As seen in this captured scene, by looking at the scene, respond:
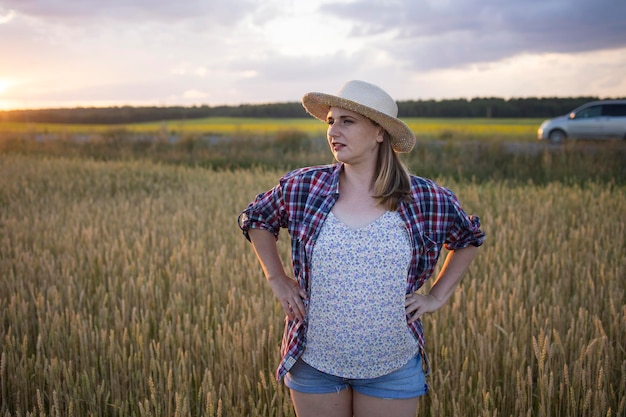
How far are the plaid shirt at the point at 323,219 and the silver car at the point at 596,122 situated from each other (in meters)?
19.6

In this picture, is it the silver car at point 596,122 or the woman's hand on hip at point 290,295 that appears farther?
the silver car at point 596,122

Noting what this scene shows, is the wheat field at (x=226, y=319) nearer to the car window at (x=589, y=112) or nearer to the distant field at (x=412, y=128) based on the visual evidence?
the distant field at (x=412, y=128)

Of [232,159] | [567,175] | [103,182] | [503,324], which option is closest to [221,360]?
[503,324]

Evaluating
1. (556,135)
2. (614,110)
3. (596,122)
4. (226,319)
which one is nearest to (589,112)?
(596,122)

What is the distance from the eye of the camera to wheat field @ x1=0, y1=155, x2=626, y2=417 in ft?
9.61

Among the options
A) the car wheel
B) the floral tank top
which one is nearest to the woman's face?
the floral tank top

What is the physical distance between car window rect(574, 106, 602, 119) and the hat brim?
20542 mm

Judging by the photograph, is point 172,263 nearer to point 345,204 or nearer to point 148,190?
point 345,204

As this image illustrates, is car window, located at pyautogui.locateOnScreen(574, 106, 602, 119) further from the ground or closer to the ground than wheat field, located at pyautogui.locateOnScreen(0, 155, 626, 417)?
further from the ground

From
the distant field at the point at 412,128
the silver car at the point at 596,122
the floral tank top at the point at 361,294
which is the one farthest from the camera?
the silver car at the point at 596,122

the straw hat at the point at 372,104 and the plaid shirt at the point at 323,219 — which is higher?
the straw hat at the point at 372,104

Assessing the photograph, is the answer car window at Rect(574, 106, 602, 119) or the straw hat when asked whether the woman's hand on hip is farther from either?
car window at Rect(574, 106, 602, 119)

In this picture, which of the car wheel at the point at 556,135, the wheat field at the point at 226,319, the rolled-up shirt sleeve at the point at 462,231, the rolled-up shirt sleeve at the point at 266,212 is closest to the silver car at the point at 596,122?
the car wheel at the point at 556,135

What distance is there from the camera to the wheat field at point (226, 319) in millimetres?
2928
